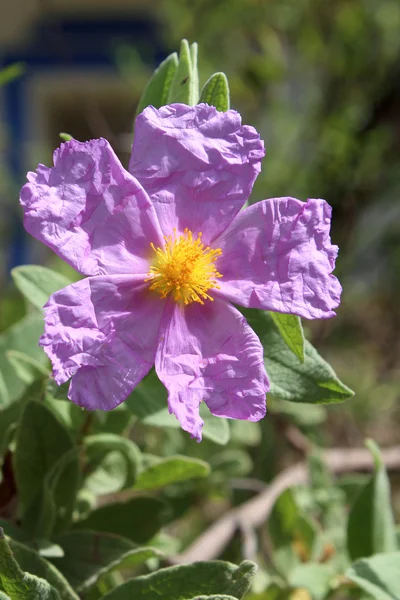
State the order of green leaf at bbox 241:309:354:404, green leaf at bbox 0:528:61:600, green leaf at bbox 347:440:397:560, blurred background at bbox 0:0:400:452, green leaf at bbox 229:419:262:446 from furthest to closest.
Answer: blurred background at bbox 0:0:400:452 → green leaf at bbox 229:419:262:446 → green leaf at bbox 347:440:397:560 → green leaf at bbox 241:309:354:404 → green leaf at bbox 0:528:61:600

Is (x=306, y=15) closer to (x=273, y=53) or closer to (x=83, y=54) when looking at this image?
(x=273, y=53)

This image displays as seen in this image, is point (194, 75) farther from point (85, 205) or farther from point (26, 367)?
point (26, 367)

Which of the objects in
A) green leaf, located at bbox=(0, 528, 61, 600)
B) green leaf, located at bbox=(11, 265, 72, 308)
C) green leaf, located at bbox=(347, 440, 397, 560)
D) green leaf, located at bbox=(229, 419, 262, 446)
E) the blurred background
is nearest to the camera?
green leaf, located at bbox=(0, 528, 61, 600)

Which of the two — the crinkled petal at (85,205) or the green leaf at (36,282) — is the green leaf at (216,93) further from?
the green leaf at (36,282)

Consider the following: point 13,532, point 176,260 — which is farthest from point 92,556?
point 176,260

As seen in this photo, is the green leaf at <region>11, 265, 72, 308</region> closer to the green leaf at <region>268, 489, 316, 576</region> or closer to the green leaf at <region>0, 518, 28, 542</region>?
the green leaf at <region>0, 518, 28, 542</region>

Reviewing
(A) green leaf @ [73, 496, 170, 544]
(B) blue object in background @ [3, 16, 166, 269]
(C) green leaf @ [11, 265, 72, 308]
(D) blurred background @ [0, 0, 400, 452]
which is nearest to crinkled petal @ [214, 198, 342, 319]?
(C) green leaf @ [11, 265, 72, 308]

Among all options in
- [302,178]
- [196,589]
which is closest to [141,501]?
[196,589]
